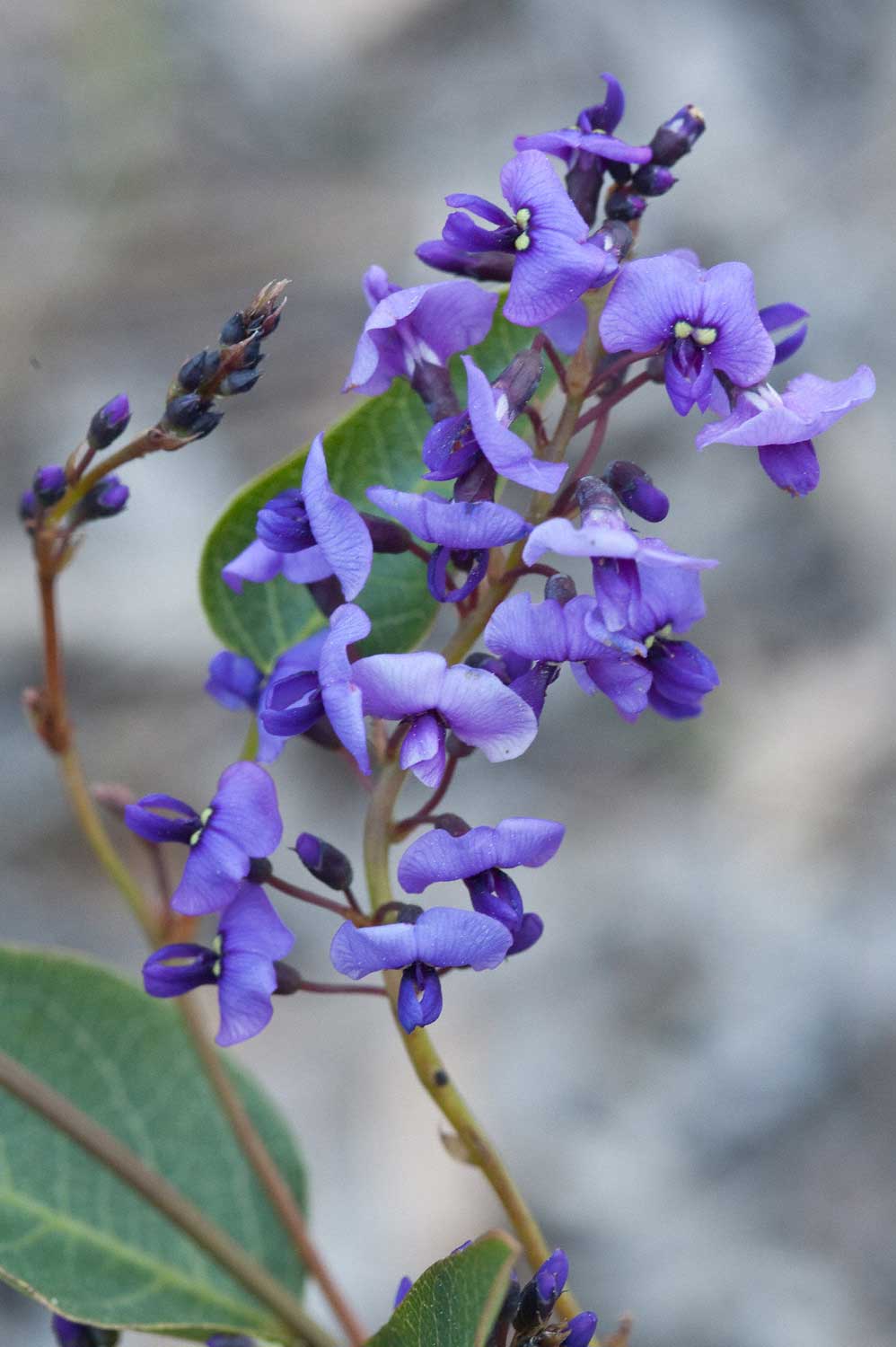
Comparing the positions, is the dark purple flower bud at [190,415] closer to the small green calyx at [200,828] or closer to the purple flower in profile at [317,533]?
the purple flower in profile at [317,533]

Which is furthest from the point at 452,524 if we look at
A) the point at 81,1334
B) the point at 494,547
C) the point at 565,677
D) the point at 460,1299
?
the point at 565,677

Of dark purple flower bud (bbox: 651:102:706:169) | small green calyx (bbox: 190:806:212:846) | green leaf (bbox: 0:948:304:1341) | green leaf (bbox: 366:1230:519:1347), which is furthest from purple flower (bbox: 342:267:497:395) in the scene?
green leaf (bbox: 0:948:304:1341)

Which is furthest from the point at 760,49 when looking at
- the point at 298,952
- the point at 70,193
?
the point at 298,952

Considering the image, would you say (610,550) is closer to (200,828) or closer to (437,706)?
(437,706)

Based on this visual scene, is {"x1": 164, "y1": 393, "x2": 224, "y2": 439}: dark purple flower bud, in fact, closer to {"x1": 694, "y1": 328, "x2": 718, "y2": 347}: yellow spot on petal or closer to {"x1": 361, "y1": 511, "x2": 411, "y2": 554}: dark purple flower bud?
{"x1": 361, "y1": 511, "x2": 411, "y2": 554}: dark purple flower bud

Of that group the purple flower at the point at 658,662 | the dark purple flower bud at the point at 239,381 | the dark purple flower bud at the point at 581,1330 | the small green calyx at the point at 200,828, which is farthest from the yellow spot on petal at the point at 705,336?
the dark purple flower bud at the point at 581,1330
